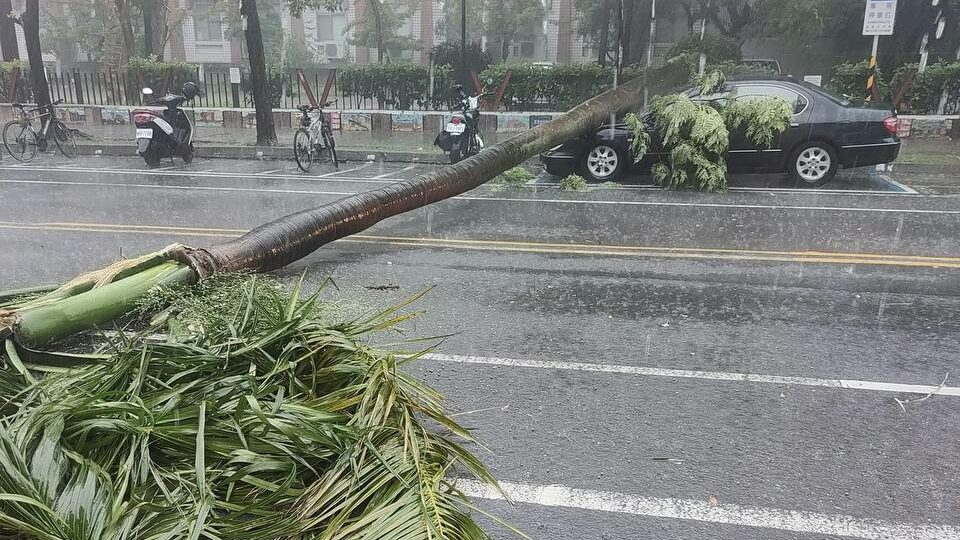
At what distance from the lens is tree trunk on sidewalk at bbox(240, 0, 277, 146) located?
15086 mm

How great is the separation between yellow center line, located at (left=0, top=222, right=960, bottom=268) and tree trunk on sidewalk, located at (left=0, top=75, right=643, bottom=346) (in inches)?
24.1

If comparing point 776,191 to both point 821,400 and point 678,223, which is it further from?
point 821,400

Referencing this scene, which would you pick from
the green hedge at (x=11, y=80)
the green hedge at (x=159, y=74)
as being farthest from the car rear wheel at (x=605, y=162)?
the green hedge at (x=11, y=80)

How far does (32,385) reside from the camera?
3281 mm

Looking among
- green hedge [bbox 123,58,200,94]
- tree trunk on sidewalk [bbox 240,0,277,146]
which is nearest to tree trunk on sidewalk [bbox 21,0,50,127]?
green hedge [bbox 123,58,200,94]

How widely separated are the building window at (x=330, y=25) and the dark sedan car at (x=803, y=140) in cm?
2290

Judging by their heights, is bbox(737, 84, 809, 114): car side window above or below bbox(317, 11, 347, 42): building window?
below

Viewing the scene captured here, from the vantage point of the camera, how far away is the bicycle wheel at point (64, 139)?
1531 centimetres


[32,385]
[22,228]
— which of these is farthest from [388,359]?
[22,228]

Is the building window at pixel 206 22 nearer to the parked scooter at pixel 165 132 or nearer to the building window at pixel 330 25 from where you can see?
the building window at pixel 330 25

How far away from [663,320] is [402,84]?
47.6 ft

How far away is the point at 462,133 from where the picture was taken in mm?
13281

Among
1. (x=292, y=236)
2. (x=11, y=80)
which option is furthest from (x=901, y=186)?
(x=11, y=80)

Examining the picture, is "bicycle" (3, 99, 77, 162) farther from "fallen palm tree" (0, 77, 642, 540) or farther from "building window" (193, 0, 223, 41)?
"building window" (193, 0, 223, 41)
